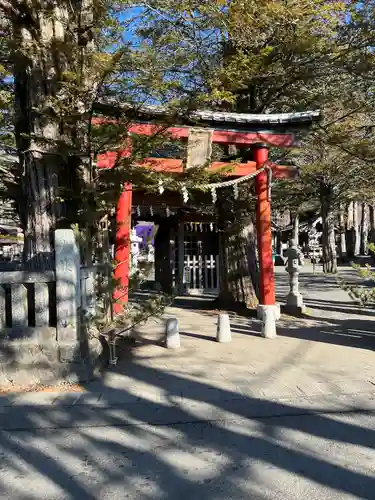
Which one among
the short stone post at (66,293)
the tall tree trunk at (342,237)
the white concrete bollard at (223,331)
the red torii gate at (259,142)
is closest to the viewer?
the short stone post at (66,293)

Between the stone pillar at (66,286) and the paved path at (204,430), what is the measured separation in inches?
26.7

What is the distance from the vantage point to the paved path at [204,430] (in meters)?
3.05

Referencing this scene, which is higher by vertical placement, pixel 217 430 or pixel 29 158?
pixel 29 158

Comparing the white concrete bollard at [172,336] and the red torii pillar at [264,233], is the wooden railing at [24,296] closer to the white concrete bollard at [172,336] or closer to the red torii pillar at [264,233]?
the white concrete bollard at [172,336]

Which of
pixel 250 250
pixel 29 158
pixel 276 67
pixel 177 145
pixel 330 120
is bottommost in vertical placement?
pixel 250 250

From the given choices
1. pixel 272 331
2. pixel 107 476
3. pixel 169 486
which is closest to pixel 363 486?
pixel 169 486

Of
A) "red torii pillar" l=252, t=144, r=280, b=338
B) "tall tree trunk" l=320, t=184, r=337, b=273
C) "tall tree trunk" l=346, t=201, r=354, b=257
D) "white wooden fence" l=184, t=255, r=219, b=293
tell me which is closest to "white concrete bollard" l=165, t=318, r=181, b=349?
"red torii pillar" l=252, t=144, r=280, b=338

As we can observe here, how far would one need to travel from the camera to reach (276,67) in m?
10.5

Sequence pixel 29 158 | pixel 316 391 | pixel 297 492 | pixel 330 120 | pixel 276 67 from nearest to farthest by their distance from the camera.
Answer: pixel 297 492 → pixel 316 391 → pixel 29 158 → pixel 276 67 → pixel 330 120

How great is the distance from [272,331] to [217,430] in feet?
12.8

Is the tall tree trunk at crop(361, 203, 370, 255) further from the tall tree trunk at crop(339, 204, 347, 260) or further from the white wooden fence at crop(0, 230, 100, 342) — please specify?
the white wooden fence at crop(0, 230, 100, 342)

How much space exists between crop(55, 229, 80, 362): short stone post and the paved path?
0.55m

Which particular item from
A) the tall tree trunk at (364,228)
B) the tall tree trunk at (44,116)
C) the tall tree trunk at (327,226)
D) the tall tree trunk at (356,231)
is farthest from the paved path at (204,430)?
the tall tree trunk at (364,228)

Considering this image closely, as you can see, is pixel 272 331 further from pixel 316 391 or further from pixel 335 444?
pixel 335 444
